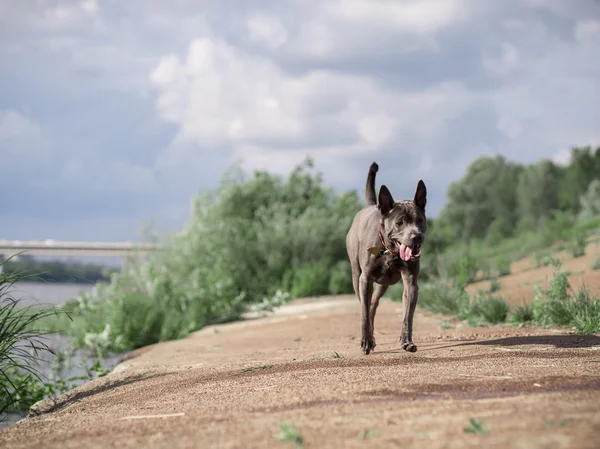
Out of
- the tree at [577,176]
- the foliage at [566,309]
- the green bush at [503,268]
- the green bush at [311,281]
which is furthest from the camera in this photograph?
the tree at [577,176]

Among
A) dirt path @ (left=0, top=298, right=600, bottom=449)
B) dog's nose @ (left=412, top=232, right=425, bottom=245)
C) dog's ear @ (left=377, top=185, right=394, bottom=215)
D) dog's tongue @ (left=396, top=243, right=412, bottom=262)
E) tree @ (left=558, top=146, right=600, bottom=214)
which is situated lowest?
dirt path @ (left=0, top=298, right=600, bottom=449)

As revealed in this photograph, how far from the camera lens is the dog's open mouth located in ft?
25.2

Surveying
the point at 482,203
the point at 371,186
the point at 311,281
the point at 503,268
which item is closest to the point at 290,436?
the point at 371,186

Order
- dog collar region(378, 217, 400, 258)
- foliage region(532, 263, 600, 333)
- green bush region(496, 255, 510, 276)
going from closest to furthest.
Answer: dog collar region(378, 217, 400, 258), foliage region(532, 263, 600, 333), green bush region(496, 255, 510, 276)

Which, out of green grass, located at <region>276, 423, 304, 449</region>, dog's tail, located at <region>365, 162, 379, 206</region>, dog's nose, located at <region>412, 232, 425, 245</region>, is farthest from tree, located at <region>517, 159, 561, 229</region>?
green grass, located at <region>276, 423, 304, 449</region>

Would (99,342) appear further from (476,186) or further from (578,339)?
(476,186)

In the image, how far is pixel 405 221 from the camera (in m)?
7.57

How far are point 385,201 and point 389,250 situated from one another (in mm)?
573

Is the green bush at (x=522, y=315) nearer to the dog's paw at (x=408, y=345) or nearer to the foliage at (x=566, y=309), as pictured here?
the foliage at (x=566, y=309)

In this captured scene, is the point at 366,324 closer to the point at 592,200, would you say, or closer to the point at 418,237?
the point at 418,237

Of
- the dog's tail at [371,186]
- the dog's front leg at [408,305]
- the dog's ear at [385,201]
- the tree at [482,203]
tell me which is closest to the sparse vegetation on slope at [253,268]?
the dog's tail at [371,186]

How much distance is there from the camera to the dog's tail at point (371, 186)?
9375 mm

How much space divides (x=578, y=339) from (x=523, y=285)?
7663mm

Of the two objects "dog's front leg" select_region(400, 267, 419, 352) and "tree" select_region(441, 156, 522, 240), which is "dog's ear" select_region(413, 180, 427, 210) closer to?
"dog's front leg" select_region(400, 267, 419, 352)
